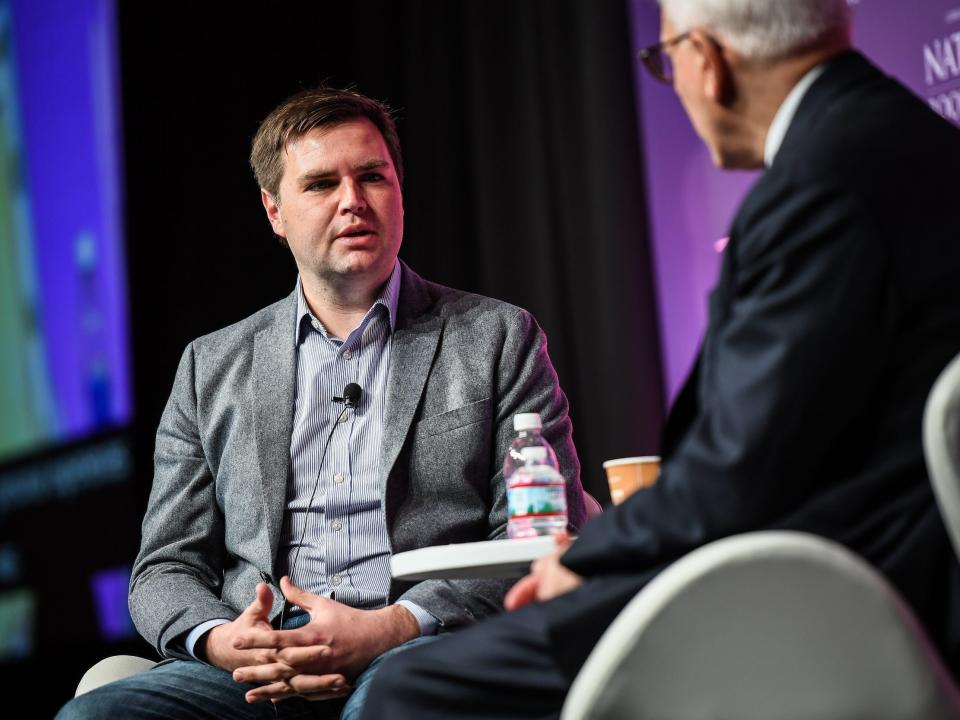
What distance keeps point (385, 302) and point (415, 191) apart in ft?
7.15

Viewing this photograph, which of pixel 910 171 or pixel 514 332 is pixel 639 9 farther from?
pixel 910 171

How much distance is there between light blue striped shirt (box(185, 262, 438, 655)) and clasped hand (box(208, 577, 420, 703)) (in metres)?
0.11

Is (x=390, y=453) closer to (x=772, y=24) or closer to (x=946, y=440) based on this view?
(x=772, y=24)

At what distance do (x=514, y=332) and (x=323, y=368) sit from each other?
44 centimetres

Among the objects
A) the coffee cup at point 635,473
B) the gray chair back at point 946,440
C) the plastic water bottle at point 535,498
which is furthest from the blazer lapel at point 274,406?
the gray chair back at point 946,440

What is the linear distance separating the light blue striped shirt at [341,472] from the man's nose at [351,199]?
19 cm

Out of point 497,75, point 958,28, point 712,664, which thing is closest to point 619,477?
point 712,664

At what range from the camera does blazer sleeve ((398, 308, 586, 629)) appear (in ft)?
7.51

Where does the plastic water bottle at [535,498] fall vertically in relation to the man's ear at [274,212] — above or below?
below

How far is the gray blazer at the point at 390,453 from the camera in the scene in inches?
94.1

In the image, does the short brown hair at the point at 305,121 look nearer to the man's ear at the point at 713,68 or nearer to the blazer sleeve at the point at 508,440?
the blazer sleeve at the point at 508,440

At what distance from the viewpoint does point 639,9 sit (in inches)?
159

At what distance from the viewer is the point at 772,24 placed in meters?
1.51

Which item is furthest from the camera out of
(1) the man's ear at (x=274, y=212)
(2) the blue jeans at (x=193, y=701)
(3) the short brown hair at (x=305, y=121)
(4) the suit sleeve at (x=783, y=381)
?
(1) the man's ear at (x=274, y=212)
